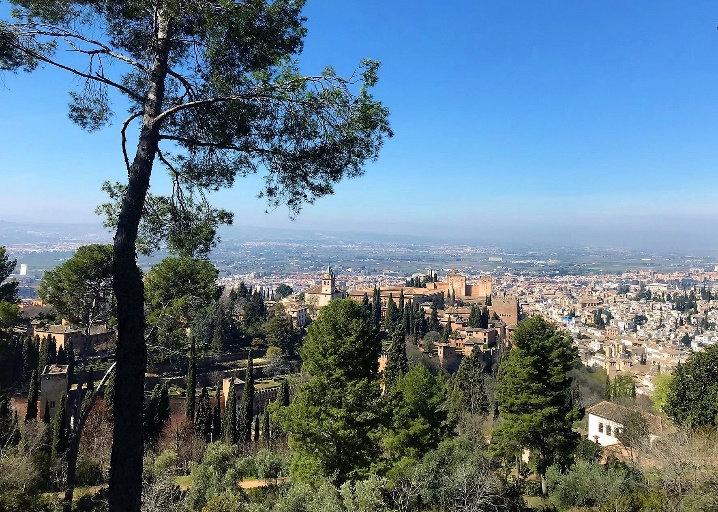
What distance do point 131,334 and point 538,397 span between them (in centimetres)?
1185

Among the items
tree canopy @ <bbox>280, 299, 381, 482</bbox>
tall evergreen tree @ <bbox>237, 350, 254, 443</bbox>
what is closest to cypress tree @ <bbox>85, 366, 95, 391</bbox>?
tree canopy @ <bbox>280, 299, 381, 482</bbox>

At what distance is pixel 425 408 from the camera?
11719 mm

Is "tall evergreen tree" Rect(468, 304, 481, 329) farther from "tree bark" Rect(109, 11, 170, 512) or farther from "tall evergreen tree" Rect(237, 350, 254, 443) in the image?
"tree bark" Rect(109, 11, 170, 512)

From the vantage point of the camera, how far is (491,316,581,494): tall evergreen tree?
1241cm

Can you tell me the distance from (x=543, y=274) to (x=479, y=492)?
16598 centimetres

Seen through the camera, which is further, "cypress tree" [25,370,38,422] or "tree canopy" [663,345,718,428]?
"cypress tree" [25,370,38,422]

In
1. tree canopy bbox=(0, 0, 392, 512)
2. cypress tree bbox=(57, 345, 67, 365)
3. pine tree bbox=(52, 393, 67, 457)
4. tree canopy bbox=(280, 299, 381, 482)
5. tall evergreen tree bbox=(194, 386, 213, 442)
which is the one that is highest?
tree canopy bbox=(0, 0, 392, 512)

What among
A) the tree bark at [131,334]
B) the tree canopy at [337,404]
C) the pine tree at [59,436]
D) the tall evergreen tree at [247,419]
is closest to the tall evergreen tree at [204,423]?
the tall evergreen tree at [247,419]

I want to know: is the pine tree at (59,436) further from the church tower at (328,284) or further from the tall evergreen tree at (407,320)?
the church tower at (328,284)

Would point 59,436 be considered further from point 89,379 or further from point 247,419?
point 247,419

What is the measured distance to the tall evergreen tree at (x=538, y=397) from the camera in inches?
488

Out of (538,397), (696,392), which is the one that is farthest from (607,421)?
(538,397)

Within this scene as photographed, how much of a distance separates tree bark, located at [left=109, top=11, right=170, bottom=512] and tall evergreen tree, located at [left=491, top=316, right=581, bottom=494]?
11.5 metres

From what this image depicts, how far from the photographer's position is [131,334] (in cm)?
301
